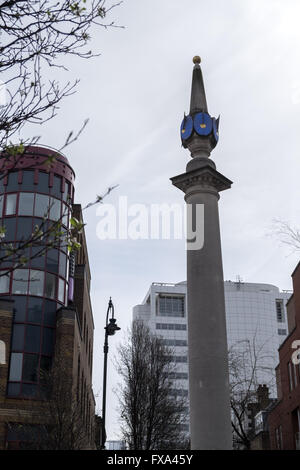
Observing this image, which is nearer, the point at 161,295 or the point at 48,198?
the point at 48,198

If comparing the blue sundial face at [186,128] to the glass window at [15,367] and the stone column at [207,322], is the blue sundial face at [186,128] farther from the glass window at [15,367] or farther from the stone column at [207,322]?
the glass window at [15,367]

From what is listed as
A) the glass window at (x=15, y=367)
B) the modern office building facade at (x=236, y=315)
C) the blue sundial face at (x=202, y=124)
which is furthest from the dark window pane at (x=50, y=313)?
the modern office building facade at (x=236, y=315)

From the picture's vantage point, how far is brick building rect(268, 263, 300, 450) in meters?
34.8

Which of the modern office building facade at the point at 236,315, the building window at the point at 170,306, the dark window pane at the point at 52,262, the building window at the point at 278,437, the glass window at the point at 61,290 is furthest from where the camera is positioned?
the building window at the point at 170,306

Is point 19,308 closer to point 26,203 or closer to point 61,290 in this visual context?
point 61,290

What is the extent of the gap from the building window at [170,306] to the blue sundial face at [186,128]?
13059 cm

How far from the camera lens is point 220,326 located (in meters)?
16.0

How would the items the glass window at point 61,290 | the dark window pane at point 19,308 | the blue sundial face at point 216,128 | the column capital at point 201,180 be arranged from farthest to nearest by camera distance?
the glass window at point 61,290 < the dark window pane at point 19,308 < the blue sundial face at point 216,128 < the column capital at point 201,180

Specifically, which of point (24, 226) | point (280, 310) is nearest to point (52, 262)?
point (24, 226)

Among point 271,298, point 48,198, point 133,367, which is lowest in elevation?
point 133,367

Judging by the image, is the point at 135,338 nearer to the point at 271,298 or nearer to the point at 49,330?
the point at 49,330

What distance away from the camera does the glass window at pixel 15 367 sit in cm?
3266
